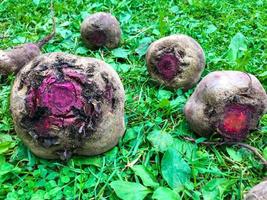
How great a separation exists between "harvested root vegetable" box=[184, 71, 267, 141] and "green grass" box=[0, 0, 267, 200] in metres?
0.13

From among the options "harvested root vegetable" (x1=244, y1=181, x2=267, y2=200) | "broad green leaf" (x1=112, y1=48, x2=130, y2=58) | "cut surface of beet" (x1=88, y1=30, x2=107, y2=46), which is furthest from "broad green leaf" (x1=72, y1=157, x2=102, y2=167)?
"cut surface of beet" (x1=88, y1=30, x2=107, y2=46)

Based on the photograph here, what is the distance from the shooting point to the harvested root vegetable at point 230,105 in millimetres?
2260

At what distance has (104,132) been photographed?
2174 mm

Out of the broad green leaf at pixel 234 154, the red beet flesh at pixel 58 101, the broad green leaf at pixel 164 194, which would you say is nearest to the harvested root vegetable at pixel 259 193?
the broad green leaf at pixel 164 194

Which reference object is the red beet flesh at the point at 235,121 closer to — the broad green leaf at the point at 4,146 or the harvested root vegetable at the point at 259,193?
the harvested root vegetable at the point at 259,193

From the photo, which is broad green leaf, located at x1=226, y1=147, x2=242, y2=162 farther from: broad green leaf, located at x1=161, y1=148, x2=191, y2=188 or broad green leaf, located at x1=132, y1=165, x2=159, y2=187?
broad green leaf, located at x1=132, y1=165, x2=159, y2=187

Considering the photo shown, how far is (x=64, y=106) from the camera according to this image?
2.07 metres

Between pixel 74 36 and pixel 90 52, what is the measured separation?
0.32 m

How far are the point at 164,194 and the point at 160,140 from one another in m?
0.46

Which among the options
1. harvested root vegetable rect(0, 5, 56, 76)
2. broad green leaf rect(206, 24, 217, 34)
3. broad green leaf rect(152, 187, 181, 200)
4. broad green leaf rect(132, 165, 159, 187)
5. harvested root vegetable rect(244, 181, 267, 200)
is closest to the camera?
harvested root vegetable rect(244, 181, 267, 200)

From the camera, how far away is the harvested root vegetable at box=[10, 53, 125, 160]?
207 cm

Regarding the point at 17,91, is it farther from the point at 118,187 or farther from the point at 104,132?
the point at 118,187

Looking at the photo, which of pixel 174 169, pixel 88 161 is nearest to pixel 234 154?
pixel 174 169

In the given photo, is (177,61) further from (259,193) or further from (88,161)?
(259,193)
